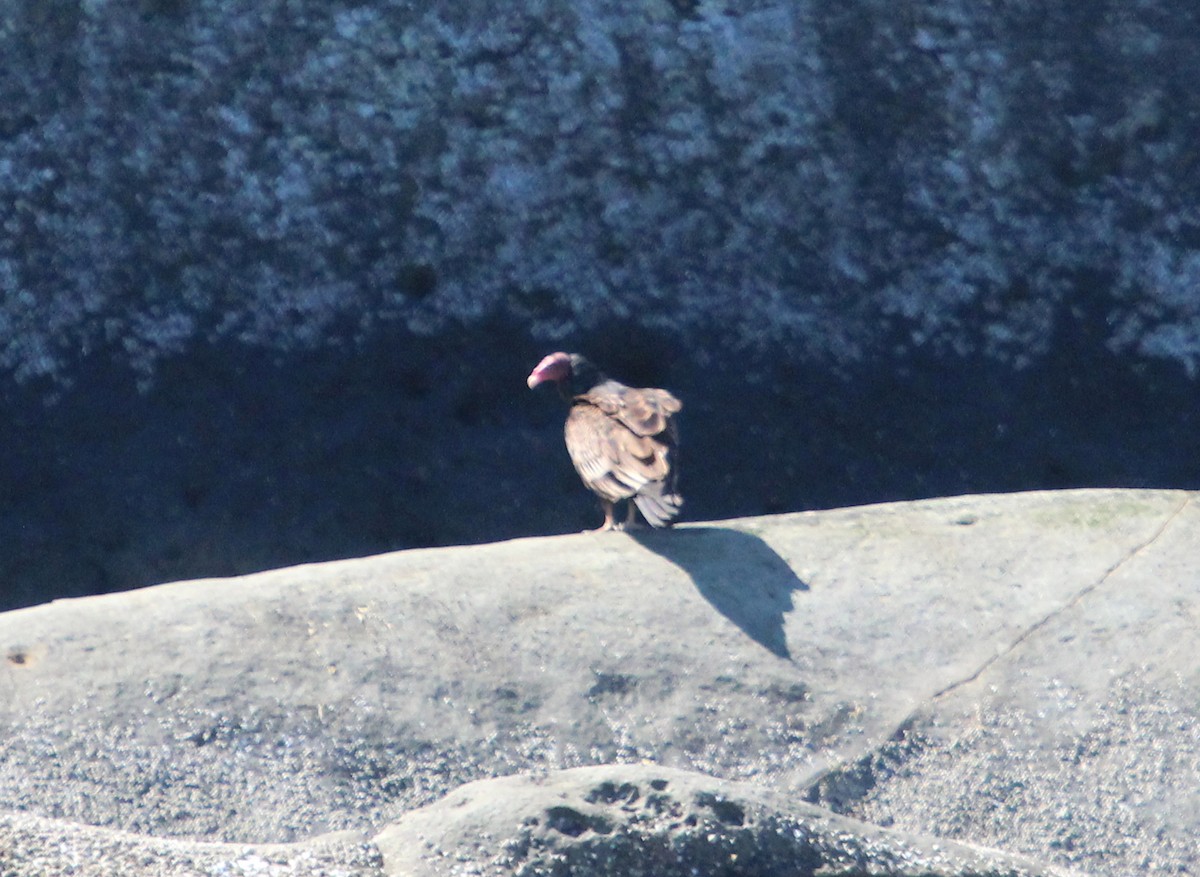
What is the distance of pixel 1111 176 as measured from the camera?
23.0ft

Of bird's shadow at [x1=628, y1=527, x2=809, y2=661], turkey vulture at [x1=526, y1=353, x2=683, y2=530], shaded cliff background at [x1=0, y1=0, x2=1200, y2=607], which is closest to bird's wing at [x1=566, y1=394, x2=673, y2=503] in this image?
turkey vulture at [x1=526, y1=353, x2=683, y2=530]

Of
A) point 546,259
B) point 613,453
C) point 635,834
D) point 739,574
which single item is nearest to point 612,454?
point 613,453

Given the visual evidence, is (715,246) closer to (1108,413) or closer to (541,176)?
(541,176)

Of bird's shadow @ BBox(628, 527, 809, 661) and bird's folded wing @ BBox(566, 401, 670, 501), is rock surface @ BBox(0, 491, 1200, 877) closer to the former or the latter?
bird's shadow @ BBox(628, 527, 809, 661)

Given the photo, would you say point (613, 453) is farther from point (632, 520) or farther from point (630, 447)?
point (632, 520)

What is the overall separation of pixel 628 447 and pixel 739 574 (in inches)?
33.6

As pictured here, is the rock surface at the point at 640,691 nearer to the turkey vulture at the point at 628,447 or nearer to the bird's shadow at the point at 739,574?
the bird's shadow at the point at 739,574

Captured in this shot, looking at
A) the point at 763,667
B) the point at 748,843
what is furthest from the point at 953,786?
the point at 748,843

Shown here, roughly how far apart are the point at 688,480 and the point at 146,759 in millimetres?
3405

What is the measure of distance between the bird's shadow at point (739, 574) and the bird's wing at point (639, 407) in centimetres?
52

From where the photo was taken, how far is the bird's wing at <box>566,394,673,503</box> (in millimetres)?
5121

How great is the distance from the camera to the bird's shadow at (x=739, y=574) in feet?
14.3

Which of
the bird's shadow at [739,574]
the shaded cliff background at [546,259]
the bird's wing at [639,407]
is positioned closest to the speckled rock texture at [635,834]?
the bird's shadow at [739,574]

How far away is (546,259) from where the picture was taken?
6.75m
